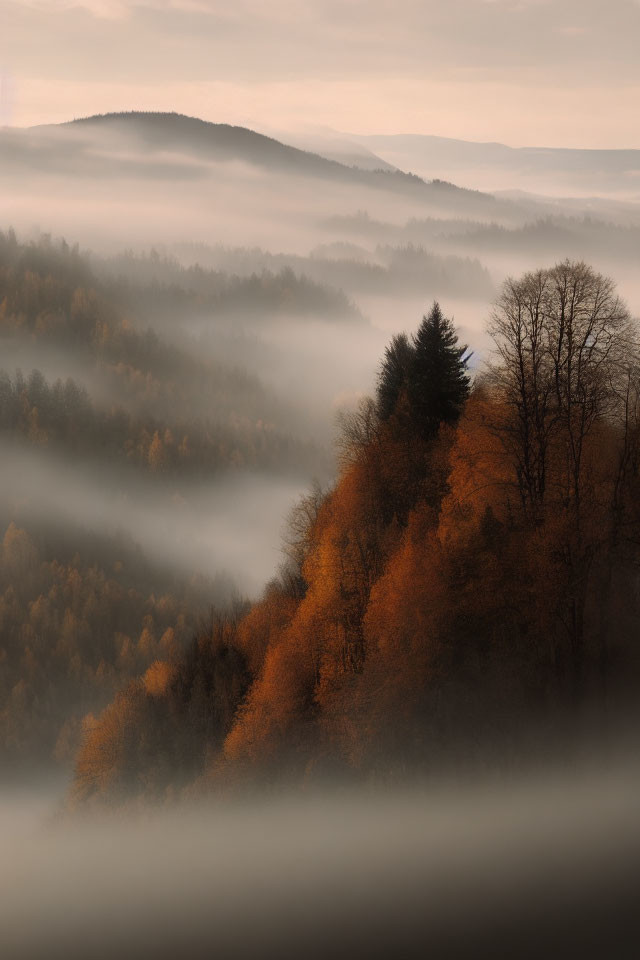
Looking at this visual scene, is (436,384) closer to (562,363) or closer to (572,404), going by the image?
(562,363)

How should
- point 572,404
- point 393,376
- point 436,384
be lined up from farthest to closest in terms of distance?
point 393,376
point 436,384
point 572,404

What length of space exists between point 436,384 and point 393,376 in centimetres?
613

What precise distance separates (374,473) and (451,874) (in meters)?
19.2

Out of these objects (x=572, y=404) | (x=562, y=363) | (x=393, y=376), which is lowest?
(x=572, y=404)

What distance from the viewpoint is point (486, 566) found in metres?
37.4

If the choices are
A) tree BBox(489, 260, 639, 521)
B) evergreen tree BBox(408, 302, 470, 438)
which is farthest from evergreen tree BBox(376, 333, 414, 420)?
tree BBox(489, 260, 639, 521)

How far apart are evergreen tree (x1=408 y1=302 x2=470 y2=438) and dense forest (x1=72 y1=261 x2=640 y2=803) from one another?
0.24ft

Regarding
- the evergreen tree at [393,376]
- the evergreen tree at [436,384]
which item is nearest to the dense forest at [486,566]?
the evergreen tree at [436,384]

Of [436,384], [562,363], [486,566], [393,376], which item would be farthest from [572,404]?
[393,376]

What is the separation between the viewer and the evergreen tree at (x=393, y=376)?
2160 inches

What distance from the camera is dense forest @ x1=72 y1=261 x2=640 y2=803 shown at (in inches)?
1393

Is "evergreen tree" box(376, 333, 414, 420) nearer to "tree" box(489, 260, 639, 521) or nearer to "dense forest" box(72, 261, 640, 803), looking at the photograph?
"dense forest" box(72, 261, 640, 803)

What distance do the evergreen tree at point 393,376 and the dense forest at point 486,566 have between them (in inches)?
127

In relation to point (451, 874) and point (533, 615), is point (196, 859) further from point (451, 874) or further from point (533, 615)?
point (533, 615)
